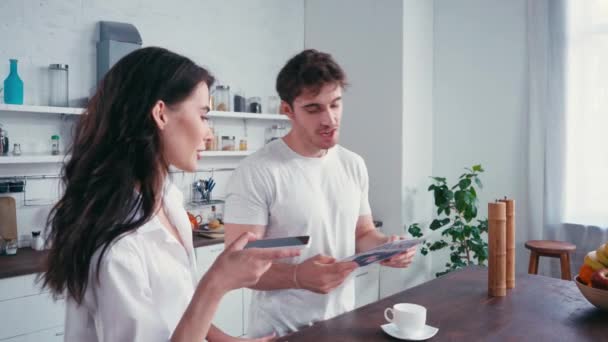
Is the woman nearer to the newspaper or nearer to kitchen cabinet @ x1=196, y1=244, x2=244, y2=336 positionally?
the newspaper

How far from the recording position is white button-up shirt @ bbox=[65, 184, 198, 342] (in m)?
0.97

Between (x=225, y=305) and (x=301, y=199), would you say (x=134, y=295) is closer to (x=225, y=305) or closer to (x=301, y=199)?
(x=301, y=199)

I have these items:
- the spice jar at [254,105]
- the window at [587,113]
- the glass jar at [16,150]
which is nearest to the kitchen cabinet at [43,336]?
the glass jar at [16,150]

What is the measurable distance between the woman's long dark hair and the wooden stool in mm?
3081

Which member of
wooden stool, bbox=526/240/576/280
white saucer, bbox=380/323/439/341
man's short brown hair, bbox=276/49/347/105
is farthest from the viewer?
wooden stool, bbox=526/240/576/280

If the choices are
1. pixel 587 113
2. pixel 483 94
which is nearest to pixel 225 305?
pixel 483 94

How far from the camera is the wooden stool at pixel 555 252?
3402 millimetres

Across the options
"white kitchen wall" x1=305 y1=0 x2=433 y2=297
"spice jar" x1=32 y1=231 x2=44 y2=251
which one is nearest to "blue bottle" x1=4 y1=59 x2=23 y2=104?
"spice jar" x1=32 y1=231 x2=44 y2=251

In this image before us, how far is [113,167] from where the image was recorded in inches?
41.4

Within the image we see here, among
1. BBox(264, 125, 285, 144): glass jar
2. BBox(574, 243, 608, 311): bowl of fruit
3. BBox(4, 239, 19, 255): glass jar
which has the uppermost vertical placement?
BBox(264, 125, 285, 144): glass jar

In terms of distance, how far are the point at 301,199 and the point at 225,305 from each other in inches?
66.1

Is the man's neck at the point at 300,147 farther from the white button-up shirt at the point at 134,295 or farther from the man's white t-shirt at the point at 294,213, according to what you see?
the white button-up shirt at the point at 134,295

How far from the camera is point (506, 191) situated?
4148mm

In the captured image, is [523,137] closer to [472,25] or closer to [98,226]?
[472,25]
